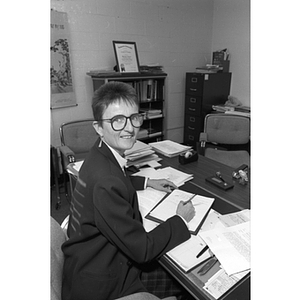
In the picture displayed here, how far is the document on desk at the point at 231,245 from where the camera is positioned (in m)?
0.80

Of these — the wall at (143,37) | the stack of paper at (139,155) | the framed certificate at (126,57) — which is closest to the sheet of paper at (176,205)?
the stack of paper at (139,155)

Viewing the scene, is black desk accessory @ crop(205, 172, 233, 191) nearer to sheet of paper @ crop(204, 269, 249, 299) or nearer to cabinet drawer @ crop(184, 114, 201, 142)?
sheet of paper @ crop(204, 269, 249, 299)

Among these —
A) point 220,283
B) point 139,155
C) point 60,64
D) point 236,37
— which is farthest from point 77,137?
point 236,37

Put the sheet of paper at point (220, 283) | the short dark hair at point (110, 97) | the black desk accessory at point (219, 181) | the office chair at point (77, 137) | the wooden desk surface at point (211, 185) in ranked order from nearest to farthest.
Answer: the sheet of paper at point (220, 283) → the short dark hair at point (110, 97) → the wooden desk surface at point (211, 185) → the black desk accessory at point (219, 181) → the office chair at point (77, 137)

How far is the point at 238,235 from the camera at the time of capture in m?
0.93

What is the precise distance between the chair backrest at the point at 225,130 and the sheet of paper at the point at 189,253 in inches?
78.6

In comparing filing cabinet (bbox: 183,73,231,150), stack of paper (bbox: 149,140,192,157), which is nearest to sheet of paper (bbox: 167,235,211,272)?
stack of paper (bbox: 149,140,192,157)

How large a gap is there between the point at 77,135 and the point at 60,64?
35.6 inches

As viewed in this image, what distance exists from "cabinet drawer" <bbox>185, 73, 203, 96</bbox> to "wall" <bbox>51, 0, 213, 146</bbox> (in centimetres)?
23

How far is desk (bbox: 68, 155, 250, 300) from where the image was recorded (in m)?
0.74

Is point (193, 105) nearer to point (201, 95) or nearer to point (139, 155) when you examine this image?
point (201, 95)

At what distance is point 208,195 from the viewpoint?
51.5 inches

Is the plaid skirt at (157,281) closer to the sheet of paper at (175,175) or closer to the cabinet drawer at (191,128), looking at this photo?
the sheet of paper at (175,175)
